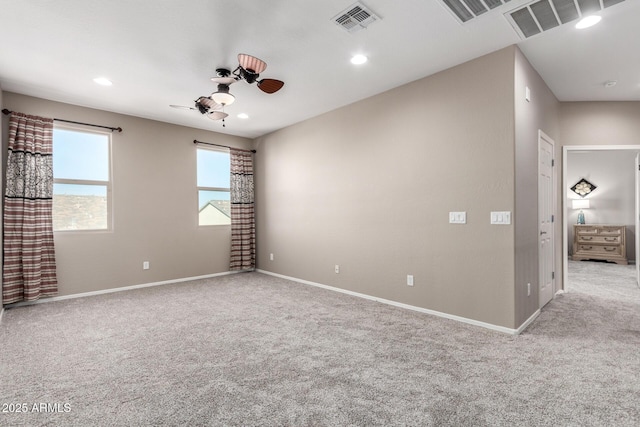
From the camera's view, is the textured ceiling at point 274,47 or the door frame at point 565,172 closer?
the textured ceiling at point 274,47

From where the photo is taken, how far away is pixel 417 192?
3.78 meters

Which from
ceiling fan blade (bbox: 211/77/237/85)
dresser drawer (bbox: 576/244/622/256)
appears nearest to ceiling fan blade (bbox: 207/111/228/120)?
ceiling fan blade (bbox: 211/77/237/85)

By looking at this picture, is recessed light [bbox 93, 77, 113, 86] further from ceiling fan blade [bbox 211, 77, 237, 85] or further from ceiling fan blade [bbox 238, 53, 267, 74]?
ceiling fan blade [bbox 238, 53, 267, 74]

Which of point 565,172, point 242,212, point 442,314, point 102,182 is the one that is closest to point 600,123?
point 565,172

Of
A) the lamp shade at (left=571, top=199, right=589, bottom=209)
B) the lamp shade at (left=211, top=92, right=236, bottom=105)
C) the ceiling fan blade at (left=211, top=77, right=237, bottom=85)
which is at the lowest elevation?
the lamp shade at (left=571, top=199, right=589, bottom=209)

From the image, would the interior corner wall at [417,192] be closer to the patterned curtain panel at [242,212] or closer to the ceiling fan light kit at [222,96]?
the patterned curtain panel at [242,212]

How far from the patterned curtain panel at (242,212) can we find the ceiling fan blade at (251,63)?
352cm

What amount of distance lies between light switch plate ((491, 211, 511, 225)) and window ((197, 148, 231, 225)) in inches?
185

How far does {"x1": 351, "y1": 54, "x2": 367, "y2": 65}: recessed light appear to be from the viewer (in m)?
3.22

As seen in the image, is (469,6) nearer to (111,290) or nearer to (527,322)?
(527,322)

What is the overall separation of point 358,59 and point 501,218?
2.14 m

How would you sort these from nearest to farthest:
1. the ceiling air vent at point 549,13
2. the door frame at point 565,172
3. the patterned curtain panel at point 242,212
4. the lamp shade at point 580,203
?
1. the ceiling air vent at point 549,13
2. the door frame at point 565,172
3. the patterned curtain panel at point 242,212
4. the lamp shade at point 580,203

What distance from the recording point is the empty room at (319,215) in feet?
7.06

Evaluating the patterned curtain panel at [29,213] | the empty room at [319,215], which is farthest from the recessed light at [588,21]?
the patterned curtain panel at [29,213]
